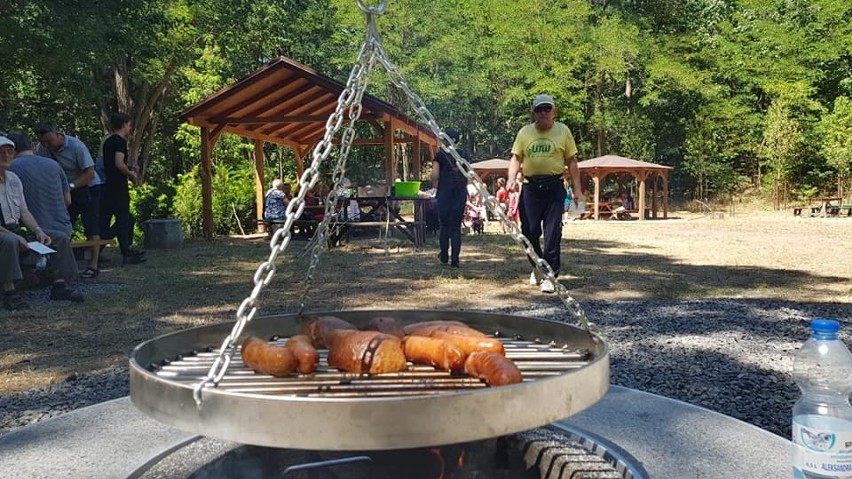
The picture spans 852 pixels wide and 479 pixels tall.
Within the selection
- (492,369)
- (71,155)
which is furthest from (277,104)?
(492,369)

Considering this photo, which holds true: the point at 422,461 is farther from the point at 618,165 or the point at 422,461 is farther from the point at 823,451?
the point at 618,165

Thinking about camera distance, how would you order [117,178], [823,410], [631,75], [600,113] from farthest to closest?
[631,75] < [600,113] < [117,178] < [823,410]

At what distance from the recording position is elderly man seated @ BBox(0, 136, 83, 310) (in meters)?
5.81

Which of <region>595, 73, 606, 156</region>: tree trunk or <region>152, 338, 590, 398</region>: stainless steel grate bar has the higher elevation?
<region>595, 73, 606, 156</region>: tree trunk

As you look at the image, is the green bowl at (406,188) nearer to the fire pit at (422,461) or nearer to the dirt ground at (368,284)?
the dirt ground at (368,284)

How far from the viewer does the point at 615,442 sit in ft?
7.59

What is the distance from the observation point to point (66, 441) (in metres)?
2.38

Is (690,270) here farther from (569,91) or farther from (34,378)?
(569,91)

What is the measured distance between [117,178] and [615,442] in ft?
24.7

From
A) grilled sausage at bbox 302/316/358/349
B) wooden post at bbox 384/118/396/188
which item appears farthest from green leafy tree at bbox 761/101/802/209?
grilled sausage at bbox 302/316/358/349

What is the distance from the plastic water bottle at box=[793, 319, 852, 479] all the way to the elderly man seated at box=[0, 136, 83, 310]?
6064mm

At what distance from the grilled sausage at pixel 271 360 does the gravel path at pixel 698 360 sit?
74.5 inches

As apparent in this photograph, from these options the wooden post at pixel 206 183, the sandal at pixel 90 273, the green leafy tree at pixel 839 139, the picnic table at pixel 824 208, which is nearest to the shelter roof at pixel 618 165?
the picnic table at pixel 824 208

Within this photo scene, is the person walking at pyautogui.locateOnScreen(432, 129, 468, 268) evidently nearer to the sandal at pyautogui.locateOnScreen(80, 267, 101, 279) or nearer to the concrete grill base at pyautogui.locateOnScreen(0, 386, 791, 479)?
the sandal at pyautogui.locateOnScreen(80, 267, 101, 279)
